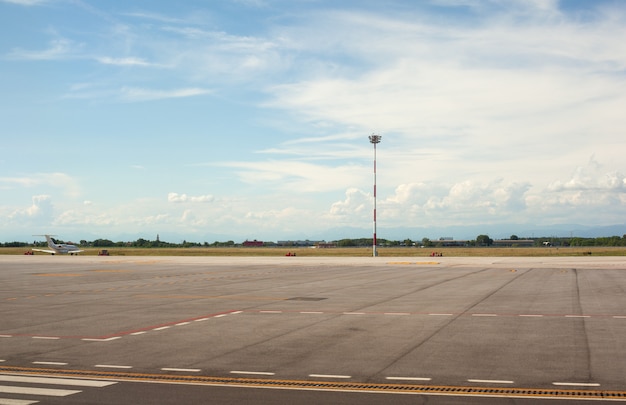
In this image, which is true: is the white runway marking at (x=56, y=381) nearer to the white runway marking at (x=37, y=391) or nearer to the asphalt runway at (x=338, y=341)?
the asphalt runway at (x=338, y=341)

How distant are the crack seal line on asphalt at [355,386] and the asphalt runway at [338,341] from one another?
0.07ft

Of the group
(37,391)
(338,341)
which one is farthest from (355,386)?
(37,391)

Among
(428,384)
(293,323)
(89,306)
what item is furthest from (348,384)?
(89,306)

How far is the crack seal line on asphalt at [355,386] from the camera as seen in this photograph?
10.5 metres

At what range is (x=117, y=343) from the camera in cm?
1616

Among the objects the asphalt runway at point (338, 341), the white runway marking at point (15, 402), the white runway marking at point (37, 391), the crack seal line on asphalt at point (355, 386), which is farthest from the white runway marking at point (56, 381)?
the white runway marking at point (15, 402)

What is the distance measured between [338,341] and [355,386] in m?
4.85

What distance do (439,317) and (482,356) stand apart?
6815 millimetres

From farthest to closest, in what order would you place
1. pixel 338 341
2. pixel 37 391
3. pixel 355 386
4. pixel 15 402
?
pixel 338 341
pixel 355 386
pixel 37 391
pixel 15 402

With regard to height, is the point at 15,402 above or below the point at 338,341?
below

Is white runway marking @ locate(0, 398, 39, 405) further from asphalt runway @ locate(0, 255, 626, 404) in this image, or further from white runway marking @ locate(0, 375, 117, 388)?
white runway marking @ locate(0, 375, 117, 388)

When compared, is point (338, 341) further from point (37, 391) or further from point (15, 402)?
point (15, 402)

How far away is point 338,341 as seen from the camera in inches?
632

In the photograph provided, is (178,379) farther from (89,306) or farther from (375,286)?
(375,286)
